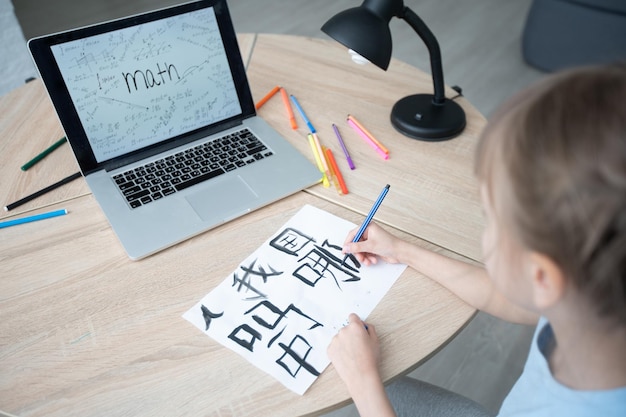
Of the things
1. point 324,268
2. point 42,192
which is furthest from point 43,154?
point 324,268

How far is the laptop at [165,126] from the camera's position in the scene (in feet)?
2.67

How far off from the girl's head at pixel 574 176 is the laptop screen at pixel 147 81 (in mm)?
637

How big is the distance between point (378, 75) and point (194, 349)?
2.50 ft

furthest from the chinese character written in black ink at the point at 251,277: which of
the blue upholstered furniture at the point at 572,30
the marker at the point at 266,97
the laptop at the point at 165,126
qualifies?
the blue upholstered furniture at the point at 572,30

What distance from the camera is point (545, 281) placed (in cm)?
47

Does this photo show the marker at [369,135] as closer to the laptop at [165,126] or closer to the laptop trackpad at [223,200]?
the laptop at [165,126]

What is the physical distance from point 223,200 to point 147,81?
0.27m

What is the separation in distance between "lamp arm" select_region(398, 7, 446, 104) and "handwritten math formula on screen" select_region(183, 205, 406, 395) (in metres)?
0.36

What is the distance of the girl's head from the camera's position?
1.28 feet

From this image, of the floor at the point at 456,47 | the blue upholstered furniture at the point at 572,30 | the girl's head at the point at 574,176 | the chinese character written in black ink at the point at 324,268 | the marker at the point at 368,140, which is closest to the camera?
the girl's head at the point at 574,176

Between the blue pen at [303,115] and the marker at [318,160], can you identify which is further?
the blue pen at [303,115]

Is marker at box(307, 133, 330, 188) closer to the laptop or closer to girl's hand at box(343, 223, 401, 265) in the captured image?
the laptop

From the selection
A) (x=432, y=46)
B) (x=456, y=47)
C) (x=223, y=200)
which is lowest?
(x=456, y=47)

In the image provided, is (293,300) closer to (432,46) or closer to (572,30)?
(432,46)
